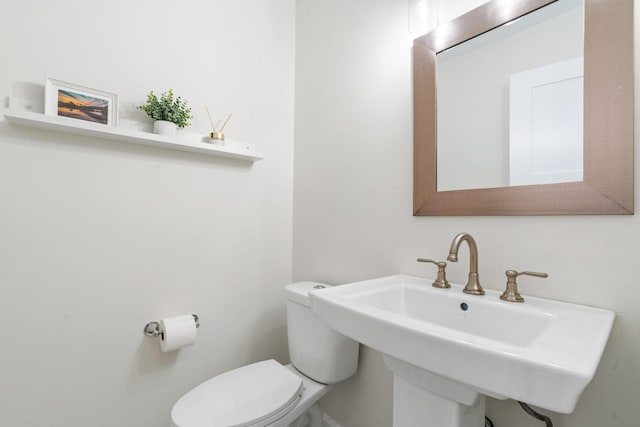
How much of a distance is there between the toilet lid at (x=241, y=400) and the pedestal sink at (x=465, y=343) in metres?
0.42

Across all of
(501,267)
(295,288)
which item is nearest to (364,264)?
(295,288)

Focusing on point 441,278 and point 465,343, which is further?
point 441,278

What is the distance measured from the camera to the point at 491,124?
97 cm

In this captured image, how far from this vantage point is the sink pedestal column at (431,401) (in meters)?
0.69

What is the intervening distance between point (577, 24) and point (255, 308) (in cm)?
165

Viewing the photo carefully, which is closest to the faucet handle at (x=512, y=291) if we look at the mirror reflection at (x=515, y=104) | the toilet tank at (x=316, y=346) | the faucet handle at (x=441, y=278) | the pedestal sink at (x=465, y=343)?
the pedestal sink at (x=465, y=343)

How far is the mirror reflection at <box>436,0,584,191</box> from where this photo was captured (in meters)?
0.81

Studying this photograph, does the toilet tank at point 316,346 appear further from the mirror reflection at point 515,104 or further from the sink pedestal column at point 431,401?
the mirror reflection at point 515,104

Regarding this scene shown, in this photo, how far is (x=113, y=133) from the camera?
1.08m

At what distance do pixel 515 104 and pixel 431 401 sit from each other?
0.90m

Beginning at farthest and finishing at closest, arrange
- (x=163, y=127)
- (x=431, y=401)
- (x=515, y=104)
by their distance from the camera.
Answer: (x=163, y=127), (x=515, y=104), (x=431, y=401)

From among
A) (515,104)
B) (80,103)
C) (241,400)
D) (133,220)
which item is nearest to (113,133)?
(80,103)

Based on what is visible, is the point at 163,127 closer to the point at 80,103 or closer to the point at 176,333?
the point at 80,103

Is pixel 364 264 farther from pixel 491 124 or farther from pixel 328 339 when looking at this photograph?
pixel 491 124
